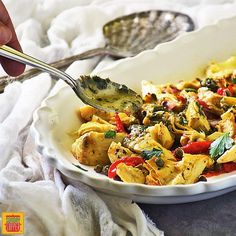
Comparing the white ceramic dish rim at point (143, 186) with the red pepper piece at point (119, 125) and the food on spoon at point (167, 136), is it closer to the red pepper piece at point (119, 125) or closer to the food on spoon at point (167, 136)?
the food on spoon at point (167, 136)

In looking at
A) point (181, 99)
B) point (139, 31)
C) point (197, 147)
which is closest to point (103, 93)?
point (181, 99)

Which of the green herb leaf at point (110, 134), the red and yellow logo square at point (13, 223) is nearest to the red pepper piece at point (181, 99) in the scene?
the green herb leaf at point (110, 134)

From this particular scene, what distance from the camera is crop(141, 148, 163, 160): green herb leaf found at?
68.4 inches

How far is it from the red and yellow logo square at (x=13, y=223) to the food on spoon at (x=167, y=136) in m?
0.27

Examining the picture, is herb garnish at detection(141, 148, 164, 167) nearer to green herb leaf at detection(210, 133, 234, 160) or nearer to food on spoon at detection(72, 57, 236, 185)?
food on spoon at detection(72, 57, 236, 185)

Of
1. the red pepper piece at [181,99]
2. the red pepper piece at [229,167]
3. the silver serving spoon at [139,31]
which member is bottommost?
the silver serving spoon at [139,31]

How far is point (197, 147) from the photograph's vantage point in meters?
1.82

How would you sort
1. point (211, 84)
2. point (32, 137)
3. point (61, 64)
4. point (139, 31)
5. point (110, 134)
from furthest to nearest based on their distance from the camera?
point (139, 31) < point (61, 64) < point (211, 84) < point (32, 137) < point (110, 134)

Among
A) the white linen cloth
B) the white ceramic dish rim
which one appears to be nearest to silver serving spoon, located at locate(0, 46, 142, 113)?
the white linen cloth

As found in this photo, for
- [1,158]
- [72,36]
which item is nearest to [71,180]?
[1,158]

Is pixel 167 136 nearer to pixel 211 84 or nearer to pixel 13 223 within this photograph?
pixel 211 84

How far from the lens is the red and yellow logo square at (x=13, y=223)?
1586 millimetres

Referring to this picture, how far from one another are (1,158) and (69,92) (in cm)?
32

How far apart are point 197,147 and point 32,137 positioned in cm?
57
